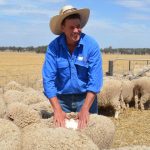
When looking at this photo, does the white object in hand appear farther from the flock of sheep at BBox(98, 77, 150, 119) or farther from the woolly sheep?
the flock of sheep at BBox(98, 77, 150, 119)

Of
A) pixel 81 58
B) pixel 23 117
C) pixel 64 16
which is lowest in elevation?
pixel 23 117

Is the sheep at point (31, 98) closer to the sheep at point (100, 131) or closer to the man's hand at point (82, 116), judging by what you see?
the sheep at point (100, 131)

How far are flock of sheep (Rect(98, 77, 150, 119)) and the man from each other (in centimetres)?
752

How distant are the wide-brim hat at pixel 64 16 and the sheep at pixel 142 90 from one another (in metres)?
9.25

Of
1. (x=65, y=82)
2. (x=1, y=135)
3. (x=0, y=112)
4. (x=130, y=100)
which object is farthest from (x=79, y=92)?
(x=130, y=100)

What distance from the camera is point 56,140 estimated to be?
14.2 feet

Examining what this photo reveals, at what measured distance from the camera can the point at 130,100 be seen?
14281 mm

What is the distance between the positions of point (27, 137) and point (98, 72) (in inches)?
44.5

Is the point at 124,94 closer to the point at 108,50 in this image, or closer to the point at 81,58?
the point at 81,58

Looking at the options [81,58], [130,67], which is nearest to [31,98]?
[81,58]

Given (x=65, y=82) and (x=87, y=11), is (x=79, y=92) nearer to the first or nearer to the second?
(x=65, y=82)

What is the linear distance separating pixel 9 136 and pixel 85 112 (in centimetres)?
88

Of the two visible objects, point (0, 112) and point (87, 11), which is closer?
point (87, 11)

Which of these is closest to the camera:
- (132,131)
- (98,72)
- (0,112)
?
(98,72)
